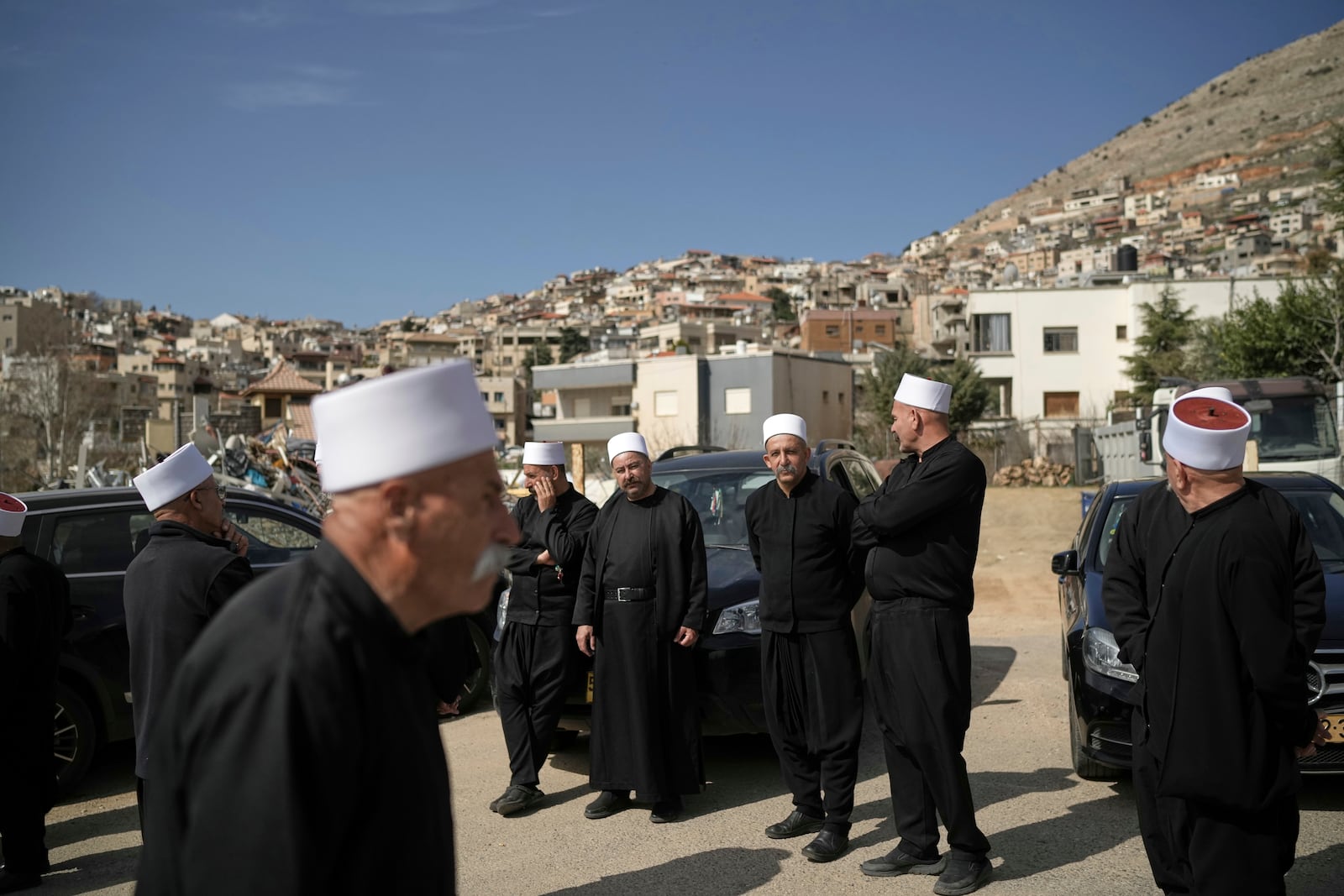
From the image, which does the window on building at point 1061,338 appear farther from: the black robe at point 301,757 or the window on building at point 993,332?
the black robe at point 301,757

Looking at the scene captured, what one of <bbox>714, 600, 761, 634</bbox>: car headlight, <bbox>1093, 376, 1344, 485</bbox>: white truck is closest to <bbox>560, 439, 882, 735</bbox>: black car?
<bbox>714, 600, 761, 634</bbox>: car headlight

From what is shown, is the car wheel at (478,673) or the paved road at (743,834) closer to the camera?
the paved road at (743,834)

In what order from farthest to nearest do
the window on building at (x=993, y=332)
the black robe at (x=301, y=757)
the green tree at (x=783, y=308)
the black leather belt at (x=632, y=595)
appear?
the green tree at (x=783, y=308)
the window on building at (x=993, y=332)
the black leather belt at (x=632, y=595)
the black robe at (x=301, y=757)

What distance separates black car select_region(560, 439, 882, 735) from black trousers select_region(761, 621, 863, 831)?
58 centimetres

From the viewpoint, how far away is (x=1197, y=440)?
3.90 meters

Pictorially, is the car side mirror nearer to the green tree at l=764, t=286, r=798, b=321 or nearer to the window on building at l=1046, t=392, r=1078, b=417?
the window on building at l=1046, t=392, r=1078, b=417

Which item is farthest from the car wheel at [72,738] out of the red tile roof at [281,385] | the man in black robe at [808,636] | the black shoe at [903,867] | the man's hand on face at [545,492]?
the red tile roof at [281,385]

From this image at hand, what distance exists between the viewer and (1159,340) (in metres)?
49.0

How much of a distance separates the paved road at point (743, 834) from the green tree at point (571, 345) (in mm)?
108708

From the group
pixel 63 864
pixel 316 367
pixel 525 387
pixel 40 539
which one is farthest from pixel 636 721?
pixel 316 367

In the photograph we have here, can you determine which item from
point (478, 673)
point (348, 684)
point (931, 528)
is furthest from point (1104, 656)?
point (348, 684)

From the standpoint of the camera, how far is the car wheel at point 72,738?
6891mm

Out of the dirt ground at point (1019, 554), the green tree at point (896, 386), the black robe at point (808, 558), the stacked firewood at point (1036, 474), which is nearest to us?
the black robe at point (808, 558)

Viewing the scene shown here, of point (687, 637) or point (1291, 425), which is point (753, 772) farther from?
point (1291, 425)
